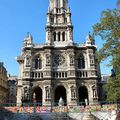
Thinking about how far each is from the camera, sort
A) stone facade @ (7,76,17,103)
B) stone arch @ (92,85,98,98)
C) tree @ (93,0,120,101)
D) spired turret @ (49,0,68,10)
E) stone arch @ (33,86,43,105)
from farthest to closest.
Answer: stone facade @ (7,76,17,103) → spired turret @ (49,0,68,10) → stone arch @ (33,86,43,105) → stone arch @ (92,85,98,98) → tree @ (93,0,120,101)

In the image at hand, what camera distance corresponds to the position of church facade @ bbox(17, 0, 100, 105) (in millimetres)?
50344

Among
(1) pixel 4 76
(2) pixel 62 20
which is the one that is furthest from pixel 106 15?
(1) pixel 4 76

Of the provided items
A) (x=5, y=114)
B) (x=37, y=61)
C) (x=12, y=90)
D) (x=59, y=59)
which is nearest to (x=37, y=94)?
(x=37, y=61)

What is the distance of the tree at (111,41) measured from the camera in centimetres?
2048

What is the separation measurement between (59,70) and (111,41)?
3229cm

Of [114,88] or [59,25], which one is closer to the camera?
[114,88]

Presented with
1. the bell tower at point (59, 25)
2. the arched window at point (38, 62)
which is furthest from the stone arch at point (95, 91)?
the arched window at point (38, 62)

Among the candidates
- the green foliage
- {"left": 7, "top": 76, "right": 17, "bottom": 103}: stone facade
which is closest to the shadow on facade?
the green foliage

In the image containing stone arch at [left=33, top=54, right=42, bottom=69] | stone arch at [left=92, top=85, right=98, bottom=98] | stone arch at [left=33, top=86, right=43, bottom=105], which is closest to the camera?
stone arch at [left=92, top=85, right=98, bottom=98]

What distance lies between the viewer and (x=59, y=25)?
2341 inches

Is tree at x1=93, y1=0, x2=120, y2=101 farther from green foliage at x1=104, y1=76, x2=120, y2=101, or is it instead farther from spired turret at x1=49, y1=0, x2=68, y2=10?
spired turret at x1=49, y1=0, x2=68, y2=10

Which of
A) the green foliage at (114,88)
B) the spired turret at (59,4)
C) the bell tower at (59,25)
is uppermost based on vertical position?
the spired turret at (59,4)

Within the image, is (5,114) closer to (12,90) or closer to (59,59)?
(59,59)

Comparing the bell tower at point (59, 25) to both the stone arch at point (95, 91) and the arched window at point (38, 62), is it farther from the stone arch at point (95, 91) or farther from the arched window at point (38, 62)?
the stone arch at point (95, 91)
